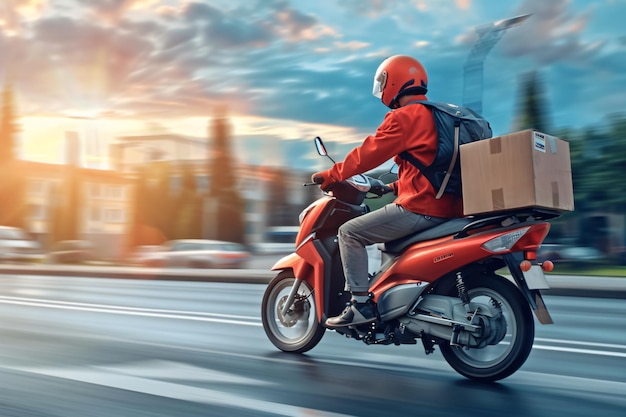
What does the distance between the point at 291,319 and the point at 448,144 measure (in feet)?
6.31

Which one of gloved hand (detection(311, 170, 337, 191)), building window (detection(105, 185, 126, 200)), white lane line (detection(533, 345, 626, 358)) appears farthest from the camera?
building window (detection(105, 185, 126, 200))

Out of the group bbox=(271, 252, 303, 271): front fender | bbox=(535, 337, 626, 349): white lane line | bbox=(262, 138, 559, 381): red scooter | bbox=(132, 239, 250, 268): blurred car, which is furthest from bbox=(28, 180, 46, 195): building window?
bbox=(262, 138, 559, 381): red scooter

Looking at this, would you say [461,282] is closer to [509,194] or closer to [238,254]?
[509,194]

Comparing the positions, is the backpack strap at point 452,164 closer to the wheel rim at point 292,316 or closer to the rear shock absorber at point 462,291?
the rear shock absorber at point 462,291

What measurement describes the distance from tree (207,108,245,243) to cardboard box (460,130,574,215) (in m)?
48.8

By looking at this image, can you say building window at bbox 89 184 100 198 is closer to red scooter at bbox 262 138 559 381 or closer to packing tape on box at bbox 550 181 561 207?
red scooter at bbox 262 138 559 381

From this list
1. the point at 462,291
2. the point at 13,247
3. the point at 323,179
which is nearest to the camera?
the point at 462,291

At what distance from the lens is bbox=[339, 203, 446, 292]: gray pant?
4762 mm

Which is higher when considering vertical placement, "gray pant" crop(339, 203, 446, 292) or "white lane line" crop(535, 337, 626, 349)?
"gray pant" crop(339, 203, 446, 292)

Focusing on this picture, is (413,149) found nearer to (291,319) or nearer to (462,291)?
(462,291)

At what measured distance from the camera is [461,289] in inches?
179

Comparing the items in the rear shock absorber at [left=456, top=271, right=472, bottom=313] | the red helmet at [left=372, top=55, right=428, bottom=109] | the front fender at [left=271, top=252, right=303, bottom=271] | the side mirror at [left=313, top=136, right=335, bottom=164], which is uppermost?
the red helmet at [left=372, top=55, right=428, bottom=109]

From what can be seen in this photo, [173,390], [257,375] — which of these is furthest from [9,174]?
[173,390]

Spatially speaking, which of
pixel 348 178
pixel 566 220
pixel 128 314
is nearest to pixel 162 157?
pixel 566 220
